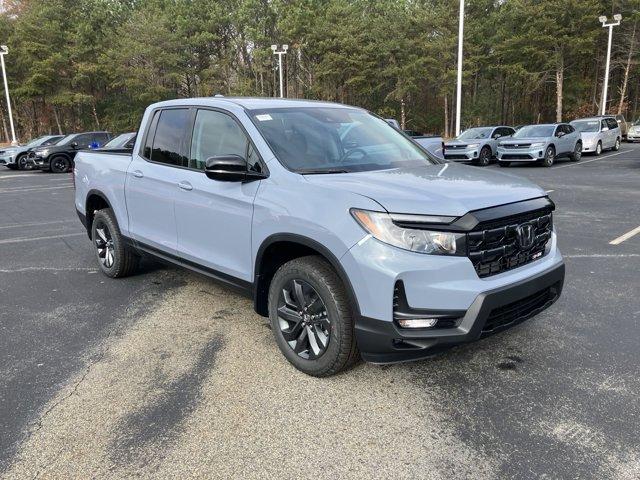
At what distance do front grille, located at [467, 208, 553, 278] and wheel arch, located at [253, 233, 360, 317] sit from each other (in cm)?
73

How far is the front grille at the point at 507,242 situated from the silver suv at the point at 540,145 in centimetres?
1611

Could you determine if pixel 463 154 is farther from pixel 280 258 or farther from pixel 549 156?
pixel 280 258

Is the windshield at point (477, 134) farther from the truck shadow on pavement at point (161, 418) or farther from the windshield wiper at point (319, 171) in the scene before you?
the truck shadow on pavement at point (161, 418)

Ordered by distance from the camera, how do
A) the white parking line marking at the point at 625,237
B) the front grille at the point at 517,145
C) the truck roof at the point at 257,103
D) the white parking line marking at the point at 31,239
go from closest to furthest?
the truck roof at the point at 257,103 < the white parking line marking at the point at 625,237 < the white parking line marking at the point at 31,239 < the front grille at the point at 517,145

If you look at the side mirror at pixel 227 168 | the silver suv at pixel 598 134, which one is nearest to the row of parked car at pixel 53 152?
the side mirror at pixel 227 168

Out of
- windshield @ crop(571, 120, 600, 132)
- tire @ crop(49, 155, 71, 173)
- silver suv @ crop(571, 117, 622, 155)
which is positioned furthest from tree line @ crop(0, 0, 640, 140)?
tire @ crop(49, 155, 71, 173)

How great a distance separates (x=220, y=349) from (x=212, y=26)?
51.6 meters

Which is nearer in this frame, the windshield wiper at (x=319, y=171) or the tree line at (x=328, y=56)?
the windshield wiper at (x=319, y=171)

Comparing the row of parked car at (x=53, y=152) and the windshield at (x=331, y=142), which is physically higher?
the windshield at (x=331, y=142)

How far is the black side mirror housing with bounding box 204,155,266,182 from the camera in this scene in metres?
3.50

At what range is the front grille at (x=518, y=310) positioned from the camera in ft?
9.96

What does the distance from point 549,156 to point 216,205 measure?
683 inches

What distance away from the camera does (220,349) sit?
396 cm

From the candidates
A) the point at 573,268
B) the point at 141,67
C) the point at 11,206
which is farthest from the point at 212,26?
the point at 573,268
